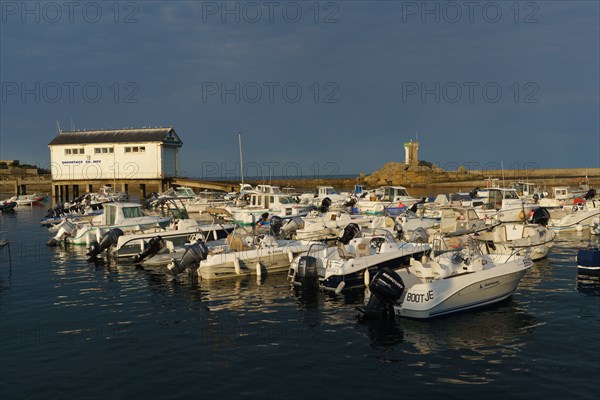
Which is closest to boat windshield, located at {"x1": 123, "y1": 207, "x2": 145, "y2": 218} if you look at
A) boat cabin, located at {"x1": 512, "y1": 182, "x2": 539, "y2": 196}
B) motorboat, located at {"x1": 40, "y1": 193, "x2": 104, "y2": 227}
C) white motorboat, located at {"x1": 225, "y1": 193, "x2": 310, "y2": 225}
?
white motorboat, located at {"x1": 225, "y1": 193, "x2": 310, "y2": 225}

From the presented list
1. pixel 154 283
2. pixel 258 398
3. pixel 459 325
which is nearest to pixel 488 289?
pixel 459 325

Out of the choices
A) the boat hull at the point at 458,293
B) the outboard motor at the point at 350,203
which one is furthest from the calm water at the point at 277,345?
the outboard motor at the point at 350,203

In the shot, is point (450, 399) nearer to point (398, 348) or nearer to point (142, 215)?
point (398, 348)

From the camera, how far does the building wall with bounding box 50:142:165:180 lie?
215 ft

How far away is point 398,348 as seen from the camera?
13.6 meters

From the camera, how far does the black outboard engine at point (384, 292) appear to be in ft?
50.4

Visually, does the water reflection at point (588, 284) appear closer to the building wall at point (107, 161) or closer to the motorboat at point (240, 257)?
the motorboat at point (240, 257)

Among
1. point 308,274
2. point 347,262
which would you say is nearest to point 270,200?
point 308,274

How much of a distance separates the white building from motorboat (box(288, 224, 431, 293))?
158 ft

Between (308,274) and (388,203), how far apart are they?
26.3 meters

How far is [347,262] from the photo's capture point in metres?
19.3

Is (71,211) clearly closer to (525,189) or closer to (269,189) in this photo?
(269,189)

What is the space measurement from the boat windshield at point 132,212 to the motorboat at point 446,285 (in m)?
19.1

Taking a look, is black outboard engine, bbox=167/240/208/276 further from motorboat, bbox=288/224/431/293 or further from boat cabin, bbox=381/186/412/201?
boat cabin, bbox=381/186/412/201
